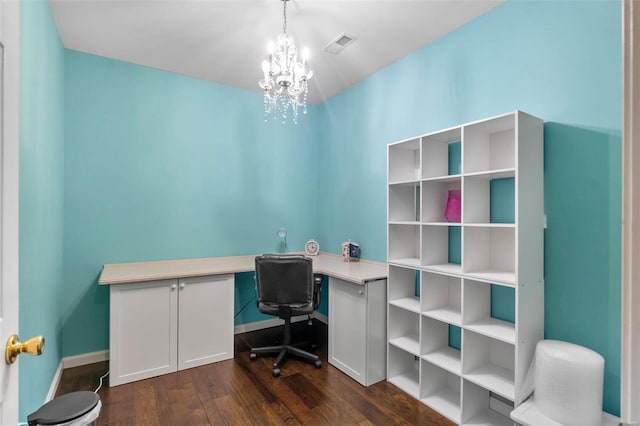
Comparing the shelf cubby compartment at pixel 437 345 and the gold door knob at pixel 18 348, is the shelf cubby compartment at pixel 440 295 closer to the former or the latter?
the shelf cubby compartment at pixel 437 345

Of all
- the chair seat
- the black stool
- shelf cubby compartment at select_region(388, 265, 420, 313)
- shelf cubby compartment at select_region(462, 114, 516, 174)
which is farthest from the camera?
the chair seat

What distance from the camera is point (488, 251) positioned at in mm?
2270

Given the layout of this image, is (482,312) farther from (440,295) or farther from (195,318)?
(195,318)

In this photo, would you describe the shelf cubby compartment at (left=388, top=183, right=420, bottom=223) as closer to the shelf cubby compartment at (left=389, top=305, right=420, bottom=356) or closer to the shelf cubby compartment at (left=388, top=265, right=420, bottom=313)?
the shelf cubby compartment at (left=388, top=265, right=420, bottom=313)

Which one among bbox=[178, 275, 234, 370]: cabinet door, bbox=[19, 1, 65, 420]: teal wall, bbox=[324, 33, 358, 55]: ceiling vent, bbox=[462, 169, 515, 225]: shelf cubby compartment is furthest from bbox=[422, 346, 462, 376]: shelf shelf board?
bbox=[324, 33, 358, 55]: ceiling vent

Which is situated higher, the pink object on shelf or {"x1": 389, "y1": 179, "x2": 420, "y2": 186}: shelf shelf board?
{"x1": 389, "y1": 179, "x2": 420, "y2": 186}: shelf shelf board

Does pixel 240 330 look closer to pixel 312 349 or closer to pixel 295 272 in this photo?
pixel 312 349

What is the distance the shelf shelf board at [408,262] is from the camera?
8.11 ft

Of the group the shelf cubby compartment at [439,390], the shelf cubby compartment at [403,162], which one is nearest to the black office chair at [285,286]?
the shelf cubby compartment at [439,390]

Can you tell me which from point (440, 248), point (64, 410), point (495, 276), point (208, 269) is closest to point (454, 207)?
point (440, 248)

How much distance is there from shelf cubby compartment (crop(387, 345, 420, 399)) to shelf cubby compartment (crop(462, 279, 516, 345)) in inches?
29.6

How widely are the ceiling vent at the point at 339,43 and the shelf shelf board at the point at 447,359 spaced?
2516mm

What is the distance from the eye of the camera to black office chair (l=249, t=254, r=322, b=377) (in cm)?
272

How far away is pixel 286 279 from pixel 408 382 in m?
1.24
